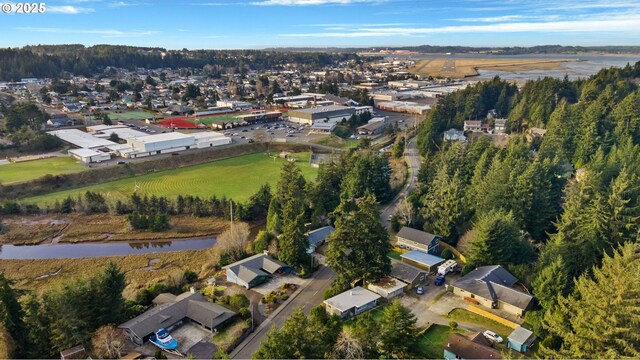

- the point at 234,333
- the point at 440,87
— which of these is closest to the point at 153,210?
the point at 234,333

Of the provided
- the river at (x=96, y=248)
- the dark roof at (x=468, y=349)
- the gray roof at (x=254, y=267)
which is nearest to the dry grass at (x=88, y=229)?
the river at (x=96, y=248)

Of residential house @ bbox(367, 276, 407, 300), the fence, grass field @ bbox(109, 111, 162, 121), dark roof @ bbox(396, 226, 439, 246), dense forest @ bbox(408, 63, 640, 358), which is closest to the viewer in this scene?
dense forest @ bbox(408, 63, 640, 358)

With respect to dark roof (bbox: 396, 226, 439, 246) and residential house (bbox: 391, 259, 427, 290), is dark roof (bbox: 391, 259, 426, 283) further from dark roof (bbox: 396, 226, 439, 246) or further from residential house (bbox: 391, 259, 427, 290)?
dark roof (bbox: 396, 226, 439, 246)

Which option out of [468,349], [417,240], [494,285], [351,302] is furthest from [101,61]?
[468,349]

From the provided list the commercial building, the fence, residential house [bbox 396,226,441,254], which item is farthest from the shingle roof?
the commercial building

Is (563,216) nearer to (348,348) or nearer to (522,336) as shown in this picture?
(522,336)

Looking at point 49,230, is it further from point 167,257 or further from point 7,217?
point 167,257
